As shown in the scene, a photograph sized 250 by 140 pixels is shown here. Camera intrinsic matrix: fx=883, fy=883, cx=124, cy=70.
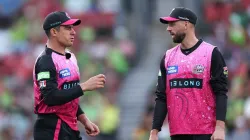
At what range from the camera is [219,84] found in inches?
379

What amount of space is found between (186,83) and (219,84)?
14.9 inches

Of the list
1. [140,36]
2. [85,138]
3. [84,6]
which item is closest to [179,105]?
[85,138]

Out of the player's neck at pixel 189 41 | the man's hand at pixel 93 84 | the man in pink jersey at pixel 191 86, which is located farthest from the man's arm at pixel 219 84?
the man's hand at pixel 93 84

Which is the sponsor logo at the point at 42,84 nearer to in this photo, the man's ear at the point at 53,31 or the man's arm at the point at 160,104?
the man's ear at the point at 53,31

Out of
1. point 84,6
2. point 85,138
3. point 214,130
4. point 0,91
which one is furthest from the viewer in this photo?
point 84,6

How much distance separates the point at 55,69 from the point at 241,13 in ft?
27.8

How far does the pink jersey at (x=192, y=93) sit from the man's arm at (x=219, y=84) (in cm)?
6

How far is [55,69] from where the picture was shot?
9.73 metres

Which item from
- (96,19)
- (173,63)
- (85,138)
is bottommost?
(85,138)

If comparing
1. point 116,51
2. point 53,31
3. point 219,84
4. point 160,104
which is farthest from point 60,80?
point 116,51

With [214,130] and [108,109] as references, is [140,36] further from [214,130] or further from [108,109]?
[214,130]

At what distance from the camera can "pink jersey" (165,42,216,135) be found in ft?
31.8

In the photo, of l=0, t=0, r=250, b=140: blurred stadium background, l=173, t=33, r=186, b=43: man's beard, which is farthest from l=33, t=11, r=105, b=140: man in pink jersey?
l=0, t=0, r=250, b=140: blurred stadium background

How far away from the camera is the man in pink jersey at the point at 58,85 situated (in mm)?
9633
